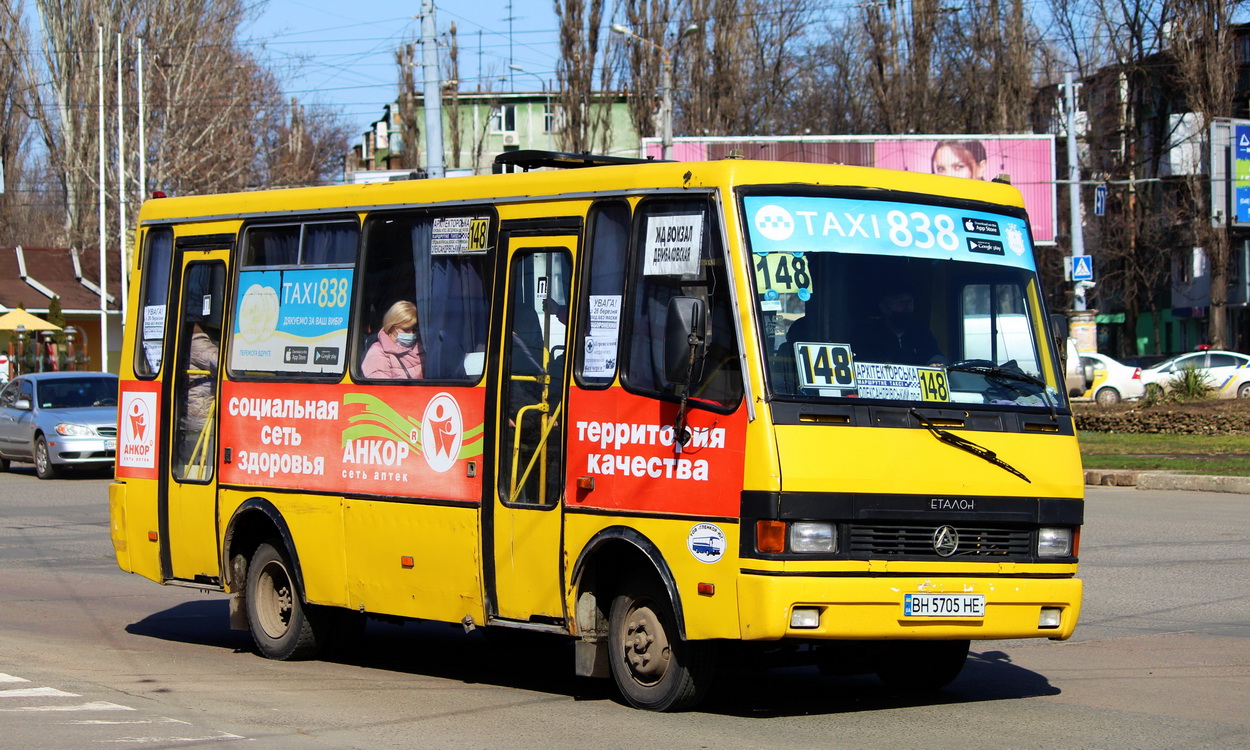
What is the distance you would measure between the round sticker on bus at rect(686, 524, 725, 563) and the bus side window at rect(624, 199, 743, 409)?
0.58 metres

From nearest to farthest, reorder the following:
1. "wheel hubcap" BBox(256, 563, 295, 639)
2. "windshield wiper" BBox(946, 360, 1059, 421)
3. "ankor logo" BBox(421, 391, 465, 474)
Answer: "windshield wiper" BBox(946, 360, 1059, 421)
"ankor logo" BBox(421, 391, 465, 474)
"wheel hubcap" BBox(256, 563, 295, 639)

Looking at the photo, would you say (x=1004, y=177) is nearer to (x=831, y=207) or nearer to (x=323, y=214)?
(x=831, y=207)

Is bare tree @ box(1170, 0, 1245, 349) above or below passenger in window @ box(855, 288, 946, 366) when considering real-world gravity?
above

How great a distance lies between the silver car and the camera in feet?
84.1

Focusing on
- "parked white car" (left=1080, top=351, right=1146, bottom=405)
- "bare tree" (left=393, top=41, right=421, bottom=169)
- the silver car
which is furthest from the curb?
"bare tree" (left=393, top=41, right=421, bottom=169)

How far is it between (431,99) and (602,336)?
1714 centimetres

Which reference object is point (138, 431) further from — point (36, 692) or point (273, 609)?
point (36, 692)

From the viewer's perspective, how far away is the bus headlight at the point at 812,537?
735cm

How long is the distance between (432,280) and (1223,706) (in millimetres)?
4846

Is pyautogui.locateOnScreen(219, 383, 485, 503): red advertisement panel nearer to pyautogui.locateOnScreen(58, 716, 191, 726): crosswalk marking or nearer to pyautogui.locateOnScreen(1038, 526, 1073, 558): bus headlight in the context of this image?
pyautogui.locateOnScreen(58, 716, 191, 726): crosswalk marking

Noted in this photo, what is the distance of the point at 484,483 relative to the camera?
28.8 feet

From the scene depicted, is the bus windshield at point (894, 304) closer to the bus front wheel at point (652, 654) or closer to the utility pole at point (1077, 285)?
the bus front wheel at point (652, 654)

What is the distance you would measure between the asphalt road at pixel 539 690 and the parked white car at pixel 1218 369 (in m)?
27.7

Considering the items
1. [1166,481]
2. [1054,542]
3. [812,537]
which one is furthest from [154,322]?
[1166,481]
